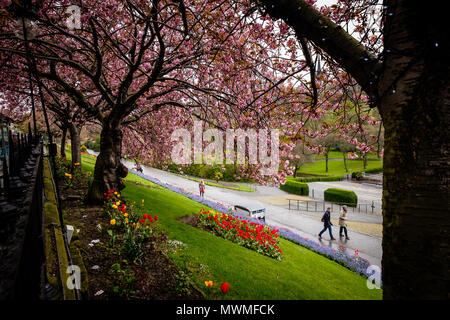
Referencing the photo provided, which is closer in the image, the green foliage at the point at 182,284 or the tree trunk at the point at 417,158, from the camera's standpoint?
the tree trunk at the point at 417,158

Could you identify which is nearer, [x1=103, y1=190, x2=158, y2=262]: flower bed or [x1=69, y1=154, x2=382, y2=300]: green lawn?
[x1=103, y1=190, x2=158, y2=262]: flower bed

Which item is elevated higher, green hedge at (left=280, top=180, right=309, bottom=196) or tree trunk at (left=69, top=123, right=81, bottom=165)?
tree trunk at (left=69, top=123, right=81, bottom=165)

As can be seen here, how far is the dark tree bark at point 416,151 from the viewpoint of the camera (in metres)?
1.64

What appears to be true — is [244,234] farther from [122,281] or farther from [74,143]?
[74,143]

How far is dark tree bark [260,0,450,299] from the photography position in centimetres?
164

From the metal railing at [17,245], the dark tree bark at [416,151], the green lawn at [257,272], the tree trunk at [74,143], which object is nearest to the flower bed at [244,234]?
the green lawn at [257,272]

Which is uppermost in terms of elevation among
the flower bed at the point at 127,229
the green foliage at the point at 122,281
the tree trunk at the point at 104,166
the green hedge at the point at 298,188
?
the tree trunk at the point at 104,166

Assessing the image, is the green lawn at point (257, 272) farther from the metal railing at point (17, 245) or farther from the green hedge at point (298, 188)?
the green hedge at point (298, 188)

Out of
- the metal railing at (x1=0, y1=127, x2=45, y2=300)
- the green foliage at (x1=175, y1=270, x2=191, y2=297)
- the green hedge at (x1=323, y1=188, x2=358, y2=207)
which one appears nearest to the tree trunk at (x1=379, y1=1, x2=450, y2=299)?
the metal railing at (x1=0, y1=127, x2=45, y2=300)

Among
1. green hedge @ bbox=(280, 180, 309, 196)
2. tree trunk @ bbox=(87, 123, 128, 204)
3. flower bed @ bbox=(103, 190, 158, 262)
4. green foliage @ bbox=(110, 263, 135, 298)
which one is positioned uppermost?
tree trunk @ bbox=(87, 123, 128, 204)

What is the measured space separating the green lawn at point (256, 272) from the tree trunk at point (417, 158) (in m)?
3.02

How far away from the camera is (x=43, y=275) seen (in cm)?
148

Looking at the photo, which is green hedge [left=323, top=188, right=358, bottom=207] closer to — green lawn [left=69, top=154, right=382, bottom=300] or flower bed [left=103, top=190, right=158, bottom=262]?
green lawn [left=69, top=154, right=382, bottom=300]

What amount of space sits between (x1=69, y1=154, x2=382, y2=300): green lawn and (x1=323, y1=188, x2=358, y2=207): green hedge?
48.8 feet
